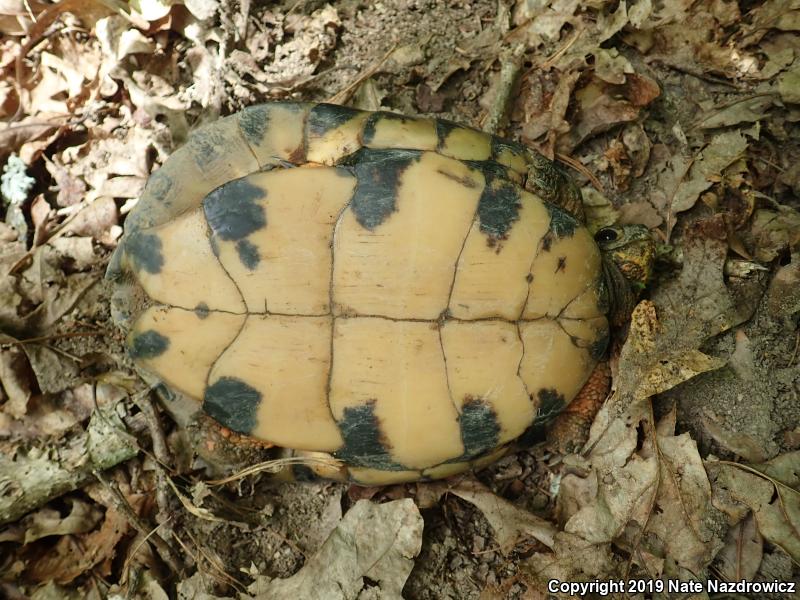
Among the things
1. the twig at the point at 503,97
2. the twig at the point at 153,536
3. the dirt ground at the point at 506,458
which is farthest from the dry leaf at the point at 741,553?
the twig at the point at 153,536

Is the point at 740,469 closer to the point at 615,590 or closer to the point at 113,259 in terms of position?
the point at 615,590

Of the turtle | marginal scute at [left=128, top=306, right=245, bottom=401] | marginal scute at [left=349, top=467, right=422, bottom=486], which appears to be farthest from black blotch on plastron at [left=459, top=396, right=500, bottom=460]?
marginal scute at [left=128, top=306, right=245, bottom=401]

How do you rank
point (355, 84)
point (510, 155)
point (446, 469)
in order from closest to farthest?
point (446, 469) < point (510, 155) < point (355, 84)

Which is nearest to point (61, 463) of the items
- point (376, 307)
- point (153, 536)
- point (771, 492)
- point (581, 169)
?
point (153, 536)

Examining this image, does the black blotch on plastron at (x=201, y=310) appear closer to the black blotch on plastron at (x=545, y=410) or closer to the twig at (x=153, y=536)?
the twig at (x=153, y=536)

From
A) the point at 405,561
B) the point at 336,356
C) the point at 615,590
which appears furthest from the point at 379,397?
the point at 615,590

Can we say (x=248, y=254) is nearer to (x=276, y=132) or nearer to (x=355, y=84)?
(x=276, y=132)
